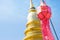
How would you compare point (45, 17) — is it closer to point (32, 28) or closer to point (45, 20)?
point (45, 20)

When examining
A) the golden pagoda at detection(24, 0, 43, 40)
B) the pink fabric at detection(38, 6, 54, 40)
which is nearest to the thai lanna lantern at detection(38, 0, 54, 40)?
the pink fabric at detection(38, 6, 54, 40)

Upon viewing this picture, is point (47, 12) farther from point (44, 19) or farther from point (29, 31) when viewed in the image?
point (29, 31)

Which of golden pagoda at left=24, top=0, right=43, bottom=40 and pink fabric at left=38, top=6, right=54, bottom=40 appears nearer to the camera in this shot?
pink fabric at left=38, top=6, right=54, bottom=40

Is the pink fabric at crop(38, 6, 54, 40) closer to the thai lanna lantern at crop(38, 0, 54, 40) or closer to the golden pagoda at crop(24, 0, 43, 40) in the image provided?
the thai lanna lantern at crop(38, 0, 54, 40)

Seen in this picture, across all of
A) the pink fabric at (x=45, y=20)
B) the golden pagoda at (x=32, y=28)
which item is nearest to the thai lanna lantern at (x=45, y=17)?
the pink fabric at (x=45, y=20)

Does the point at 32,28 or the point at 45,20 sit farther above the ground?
the point at 32,28

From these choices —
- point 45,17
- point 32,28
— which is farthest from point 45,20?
point 32,28

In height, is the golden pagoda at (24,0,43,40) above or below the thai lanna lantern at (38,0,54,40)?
above

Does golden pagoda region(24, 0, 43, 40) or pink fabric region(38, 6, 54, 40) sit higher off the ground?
golden pagoda region(24, 0, 43, 40)

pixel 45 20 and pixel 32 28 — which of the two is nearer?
pixel 45 20

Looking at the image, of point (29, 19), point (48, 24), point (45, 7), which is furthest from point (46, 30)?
point (29, 19)

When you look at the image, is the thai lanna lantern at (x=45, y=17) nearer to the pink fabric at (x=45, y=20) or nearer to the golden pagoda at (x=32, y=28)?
the pink fabric at (x=45, y=20)

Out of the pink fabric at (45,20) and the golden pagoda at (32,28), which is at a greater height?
the golden pagoda at (32,28)

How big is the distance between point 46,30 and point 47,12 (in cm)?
A: 90
